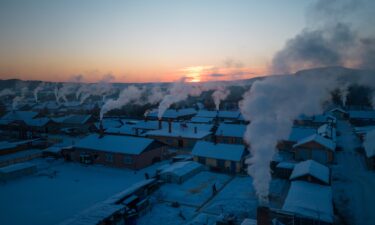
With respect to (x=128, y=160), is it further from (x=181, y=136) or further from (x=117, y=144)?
(x=181, y=136)

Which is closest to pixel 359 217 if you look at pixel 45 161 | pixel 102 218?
pixel 102 218

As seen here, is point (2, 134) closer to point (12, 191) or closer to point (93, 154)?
point (93, 154)

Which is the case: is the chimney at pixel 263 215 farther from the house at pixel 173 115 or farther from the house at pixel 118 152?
the house at pixel 173 115

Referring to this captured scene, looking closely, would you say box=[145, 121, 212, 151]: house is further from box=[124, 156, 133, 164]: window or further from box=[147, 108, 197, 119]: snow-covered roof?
box=[147, 108, 197, 119]: snow-covered roof

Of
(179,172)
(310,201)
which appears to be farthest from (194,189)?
(310,201)

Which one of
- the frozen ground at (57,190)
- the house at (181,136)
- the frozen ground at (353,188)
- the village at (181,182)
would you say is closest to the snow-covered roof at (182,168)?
the village at (181,182)

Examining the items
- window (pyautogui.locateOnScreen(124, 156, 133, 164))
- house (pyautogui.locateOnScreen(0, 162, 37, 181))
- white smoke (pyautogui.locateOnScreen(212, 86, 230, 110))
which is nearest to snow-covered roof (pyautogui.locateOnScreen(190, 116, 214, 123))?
white smoke (pyautogui.locateOnScreen(212, 86, 230, 110))
